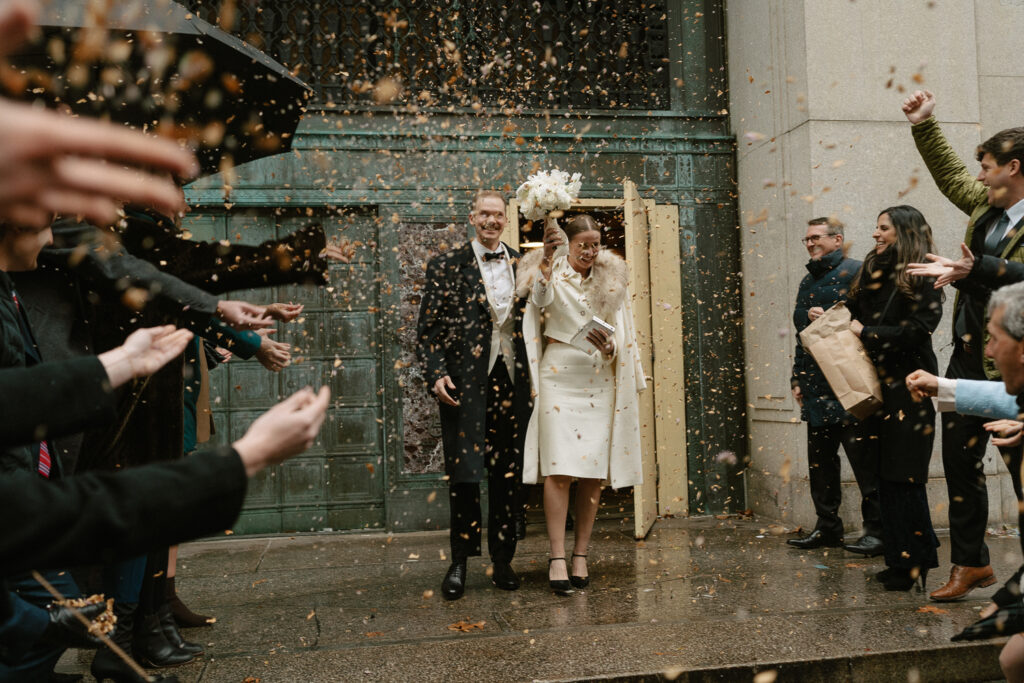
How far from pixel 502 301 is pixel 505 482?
115cm

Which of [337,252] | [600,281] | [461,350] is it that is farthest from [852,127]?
[337,252]

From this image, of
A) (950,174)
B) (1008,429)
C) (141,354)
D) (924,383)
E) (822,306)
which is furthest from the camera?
(822,306)

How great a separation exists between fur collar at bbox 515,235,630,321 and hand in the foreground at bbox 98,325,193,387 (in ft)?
10.00

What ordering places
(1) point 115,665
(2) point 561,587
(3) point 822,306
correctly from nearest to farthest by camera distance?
(1) point 115,665 < (2) point 561,587 < (3) point 822,306

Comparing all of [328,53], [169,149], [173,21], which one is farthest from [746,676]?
[328,53]

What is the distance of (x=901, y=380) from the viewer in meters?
4.67

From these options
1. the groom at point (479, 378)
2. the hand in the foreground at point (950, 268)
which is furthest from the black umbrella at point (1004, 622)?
the groom at point (479, 378)

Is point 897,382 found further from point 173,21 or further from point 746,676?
point 173,21

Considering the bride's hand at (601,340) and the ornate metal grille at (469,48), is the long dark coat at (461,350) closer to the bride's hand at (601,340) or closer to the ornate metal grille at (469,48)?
the bride's hand at (601,340)

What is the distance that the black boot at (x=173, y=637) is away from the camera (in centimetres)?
369

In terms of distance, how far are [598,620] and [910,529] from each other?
1902 mm

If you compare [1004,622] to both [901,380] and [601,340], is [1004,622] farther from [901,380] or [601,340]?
[601,340]

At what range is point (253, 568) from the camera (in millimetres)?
5695

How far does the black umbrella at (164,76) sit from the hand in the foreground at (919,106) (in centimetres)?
333
